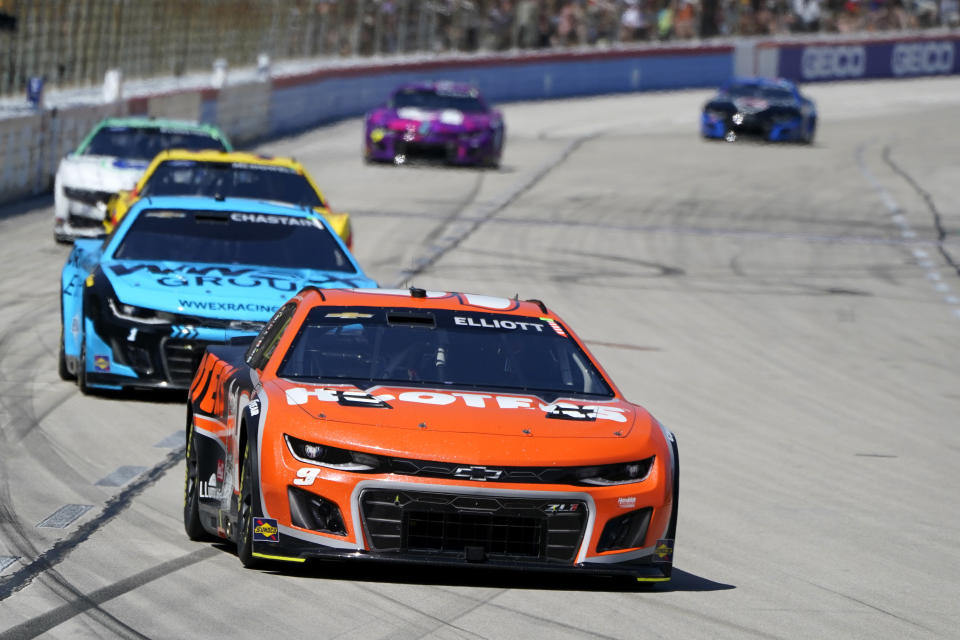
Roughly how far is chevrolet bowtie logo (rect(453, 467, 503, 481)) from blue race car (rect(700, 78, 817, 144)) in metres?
30.6

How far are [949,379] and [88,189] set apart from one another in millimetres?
9202

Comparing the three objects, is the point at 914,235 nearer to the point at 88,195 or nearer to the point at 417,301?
the point at 88,195

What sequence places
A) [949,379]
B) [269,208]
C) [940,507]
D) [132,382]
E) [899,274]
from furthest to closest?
[899,274], [949,379], [269,208], [132,382], [940,507]

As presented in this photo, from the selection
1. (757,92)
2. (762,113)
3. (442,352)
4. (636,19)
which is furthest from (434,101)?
(636,19)

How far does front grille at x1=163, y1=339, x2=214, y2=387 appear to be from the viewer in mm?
11023

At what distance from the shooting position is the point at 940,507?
9.45 meters

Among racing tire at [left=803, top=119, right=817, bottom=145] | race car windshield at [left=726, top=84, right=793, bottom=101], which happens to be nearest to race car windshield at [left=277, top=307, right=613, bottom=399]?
race car windshield at [left=726, top=84, right=793, bottom=101]

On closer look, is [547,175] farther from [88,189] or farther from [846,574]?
[846,574]

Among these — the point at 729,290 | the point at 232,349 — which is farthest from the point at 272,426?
the point at 729,290

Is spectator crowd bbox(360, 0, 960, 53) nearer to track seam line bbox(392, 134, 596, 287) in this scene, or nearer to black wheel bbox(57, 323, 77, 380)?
track seam line bbox(392, 134, 596, 287)

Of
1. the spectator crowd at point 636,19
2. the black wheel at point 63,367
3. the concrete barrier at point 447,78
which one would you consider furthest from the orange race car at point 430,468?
the spectator crowd at point 636,19

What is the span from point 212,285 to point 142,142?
9.52m

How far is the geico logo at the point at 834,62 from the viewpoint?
56000 millimetres

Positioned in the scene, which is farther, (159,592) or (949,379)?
(949,379)
